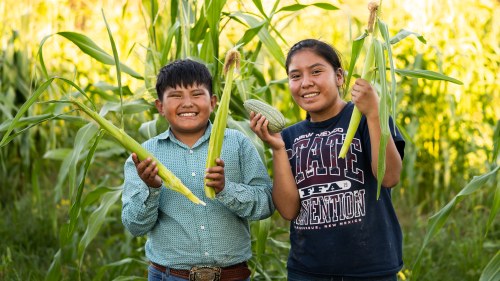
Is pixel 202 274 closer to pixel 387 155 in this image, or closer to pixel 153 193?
pixel 153 193

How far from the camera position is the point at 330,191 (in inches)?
86.3

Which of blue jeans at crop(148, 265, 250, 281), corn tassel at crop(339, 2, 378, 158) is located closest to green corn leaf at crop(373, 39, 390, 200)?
corn tassel at crop(339, 2, 378, 158)

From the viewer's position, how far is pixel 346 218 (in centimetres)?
217

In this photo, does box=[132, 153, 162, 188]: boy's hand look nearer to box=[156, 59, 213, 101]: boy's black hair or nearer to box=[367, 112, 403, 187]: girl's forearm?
box=[156, 59, 213, 101]: boy's black hair

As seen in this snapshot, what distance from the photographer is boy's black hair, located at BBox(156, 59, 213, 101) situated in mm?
2211

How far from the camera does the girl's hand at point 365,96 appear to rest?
1.96 meters

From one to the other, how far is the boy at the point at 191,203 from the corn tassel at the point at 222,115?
0.41ft

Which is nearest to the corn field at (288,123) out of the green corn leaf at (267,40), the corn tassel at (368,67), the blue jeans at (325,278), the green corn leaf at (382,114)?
the green corn leaf at (267,40)

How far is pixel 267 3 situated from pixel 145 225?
3.67m

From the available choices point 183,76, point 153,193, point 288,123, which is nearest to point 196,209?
point 153,193

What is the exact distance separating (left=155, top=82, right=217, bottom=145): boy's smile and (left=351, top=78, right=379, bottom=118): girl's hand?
463 millimetres

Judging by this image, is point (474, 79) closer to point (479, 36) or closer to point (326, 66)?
point (479, 36)

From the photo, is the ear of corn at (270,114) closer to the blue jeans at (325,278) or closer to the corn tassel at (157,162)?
the corn tassel at (157,162)

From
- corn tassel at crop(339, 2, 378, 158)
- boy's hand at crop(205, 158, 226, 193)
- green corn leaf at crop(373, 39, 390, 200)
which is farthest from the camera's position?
boy's hand at crop(205, 158, 226, 193)
